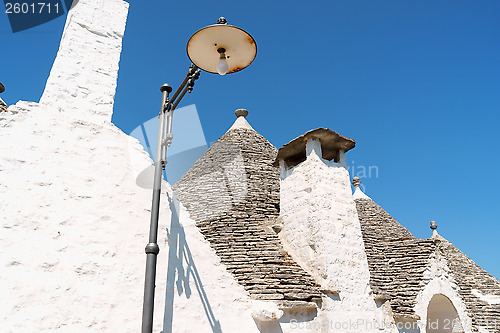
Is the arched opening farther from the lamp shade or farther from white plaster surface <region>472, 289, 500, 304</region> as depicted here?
→ the lamp shade

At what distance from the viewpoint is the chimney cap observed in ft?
24.1

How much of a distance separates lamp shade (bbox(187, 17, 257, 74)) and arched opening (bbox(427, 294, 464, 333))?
9210 millimetres

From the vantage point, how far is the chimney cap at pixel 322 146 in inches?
289

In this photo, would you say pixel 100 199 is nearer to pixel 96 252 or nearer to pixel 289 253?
pixel 96 252

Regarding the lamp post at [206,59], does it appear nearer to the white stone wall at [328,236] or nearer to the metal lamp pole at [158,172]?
the metal lamp pole at [158,172]

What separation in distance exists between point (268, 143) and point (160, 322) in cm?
902

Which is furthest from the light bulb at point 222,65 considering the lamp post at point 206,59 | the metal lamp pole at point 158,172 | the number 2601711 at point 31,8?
the number 2601711 at point 31,8

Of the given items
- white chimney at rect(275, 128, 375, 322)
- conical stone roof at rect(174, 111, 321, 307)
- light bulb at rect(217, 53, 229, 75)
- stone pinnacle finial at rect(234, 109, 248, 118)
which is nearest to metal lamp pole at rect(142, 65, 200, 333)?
light bulb at rect(217, 53, 229, 75)

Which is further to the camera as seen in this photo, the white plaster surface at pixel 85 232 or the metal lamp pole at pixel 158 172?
the white plaster surface at pixel 85 232

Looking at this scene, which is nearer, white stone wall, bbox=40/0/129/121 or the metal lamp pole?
the metal lamp pole

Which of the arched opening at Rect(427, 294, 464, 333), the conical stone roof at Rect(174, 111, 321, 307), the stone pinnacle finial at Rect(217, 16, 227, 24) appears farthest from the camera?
the arched opening at Rect(427, 294, 464, 333)

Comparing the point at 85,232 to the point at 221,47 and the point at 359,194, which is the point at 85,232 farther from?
the point at 359,194

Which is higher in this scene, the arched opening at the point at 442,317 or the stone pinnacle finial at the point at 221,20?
the stone pinnacle finial at the point at 221,20

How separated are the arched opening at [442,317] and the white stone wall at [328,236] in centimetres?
493
